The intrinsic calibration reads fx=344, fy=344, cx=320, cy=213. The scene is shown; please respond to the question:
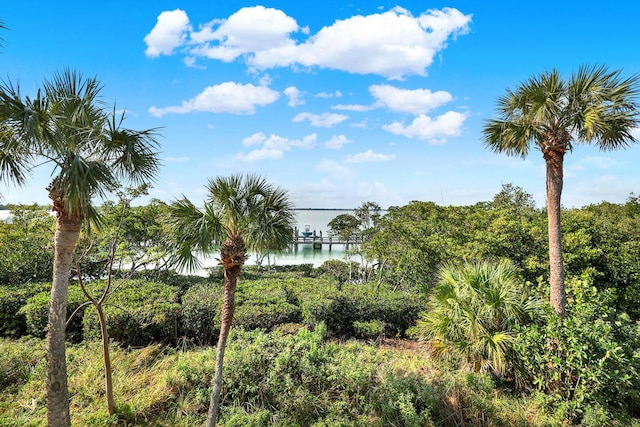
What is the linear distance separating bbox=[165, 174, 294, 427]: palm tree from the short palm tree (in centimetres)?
403

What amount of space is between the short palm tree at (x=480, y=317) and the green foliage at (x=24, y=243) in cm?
1143

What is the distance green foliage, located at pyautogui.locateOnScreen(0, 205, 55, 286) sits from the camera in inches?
415

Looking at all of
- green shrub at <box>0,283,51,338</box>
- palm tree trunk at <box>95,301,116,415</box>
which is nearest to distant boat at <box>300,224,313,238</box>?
green shrub at <box>0,283,51,338</box>

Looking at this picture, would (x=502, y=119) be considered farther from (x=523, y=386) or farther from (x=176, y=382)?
(x=176, y=382)

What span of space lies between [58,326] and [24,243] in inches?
332

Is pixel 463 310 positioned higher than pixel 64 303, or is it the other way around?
pixel 64 303

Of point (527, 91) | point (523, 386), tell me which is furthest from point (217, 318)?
point (527, 91)

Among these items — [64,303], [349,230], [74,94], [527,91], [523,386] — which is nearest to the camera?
[64,303]

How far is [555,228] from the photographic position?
23.1 ft

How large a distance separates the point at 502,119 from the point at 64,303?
8.69 m

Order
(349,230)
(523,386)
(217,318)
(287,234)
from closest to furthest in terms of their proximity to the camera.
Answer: (287,234), (523,386), (217,318), (349,230)

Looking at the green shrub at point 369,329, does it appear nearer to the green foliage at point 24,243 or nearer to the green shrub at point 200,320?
the green shrub at point 200,320

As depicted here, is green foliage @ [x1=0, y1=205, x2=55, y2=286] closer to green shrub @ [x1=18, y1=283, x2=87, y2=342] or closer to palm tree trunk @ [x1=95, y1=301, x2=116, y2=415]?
green shrub @ [x1=18, y1=283, x2=87, y2=342]

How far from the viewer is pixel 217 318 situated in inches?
332
